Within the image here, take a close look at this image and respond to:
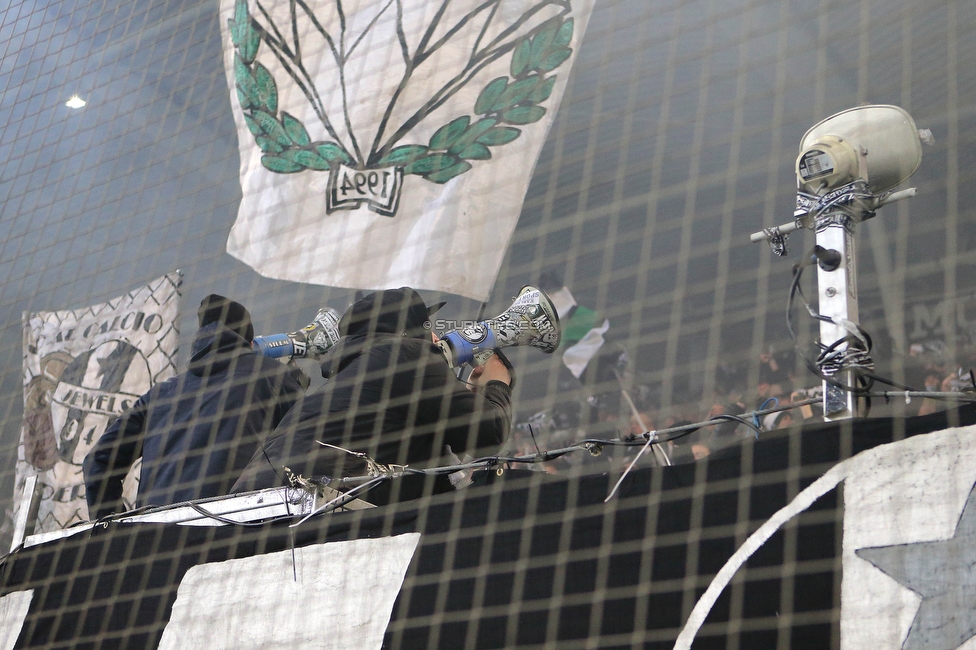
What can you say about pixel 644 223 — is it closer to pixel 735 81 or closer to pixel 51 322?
pixel 735 81

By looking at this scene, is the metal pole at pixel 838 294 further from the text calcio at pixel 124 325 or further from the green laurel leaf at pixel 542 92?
the text calcio at pixel 124 325

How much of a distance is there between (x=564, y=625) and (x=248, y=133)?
264 cm

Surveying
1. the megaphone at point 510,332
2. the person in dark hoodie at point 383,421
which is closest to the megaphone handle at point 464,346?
the megaphone at point 510,332

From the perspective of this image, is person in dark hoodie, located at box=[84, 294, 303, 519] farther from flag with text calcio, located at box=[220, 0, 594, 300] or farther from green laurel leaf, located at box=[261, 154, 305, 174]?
green laurel leaf, located at box=[261, 154, 305, 174]

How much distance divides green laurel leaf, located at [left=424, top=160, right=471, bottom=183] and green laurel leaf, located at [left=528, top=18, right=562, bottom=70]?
0.36m

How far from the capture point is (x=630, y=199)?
14.2ft

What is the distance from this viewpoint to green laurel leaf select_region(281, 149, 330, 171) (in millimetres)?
3287

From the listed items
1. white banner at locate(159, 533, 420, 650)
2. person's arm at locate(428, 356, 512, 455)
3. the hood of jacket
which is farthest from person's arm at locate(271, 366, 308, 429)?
white banner at locate(159, 533, 420, 650)

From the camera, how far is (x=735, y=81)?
3.91m

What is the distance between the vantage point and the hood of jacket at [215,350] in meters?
2.29

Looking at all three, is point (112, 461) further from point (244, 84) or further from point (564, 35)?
point (564, 35)

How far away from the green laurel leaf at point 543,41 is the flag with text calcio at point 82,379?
150 centimetres

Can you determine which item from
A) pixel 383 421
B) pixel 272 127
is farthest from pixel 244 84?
pixel 383 421

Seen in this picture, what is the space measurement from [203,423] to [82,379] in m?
1.74
